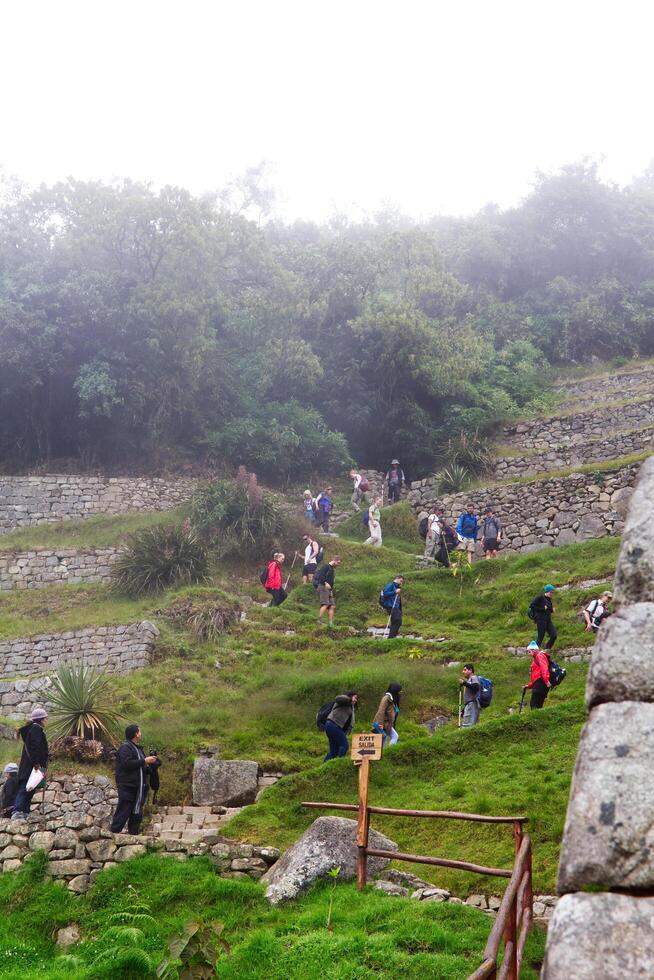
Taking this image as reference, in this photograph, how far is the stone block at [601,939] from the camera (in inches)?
153

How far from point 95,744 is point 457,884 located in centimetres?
709

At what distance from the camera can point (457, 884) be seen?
9766 mm

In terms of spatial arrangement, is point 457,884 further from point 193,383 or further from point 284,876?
point 193,383

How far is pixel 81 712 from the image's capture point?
1544 cm

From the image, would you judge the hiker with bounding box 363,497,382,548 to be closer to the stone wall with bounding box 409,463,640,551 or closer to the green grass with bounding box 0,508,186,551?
the stone wall with bounding box 409,463,640,551

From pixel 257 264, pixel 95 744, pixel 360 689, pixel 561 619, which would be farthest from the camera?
pixel 257 264

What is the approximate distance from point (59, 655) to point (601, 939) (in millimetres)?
18175

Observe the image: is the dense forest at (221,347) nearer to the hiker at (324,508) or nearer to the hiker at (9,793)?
the hiker at (324,508)

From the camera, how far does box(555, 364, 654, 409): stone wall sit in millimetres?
36156

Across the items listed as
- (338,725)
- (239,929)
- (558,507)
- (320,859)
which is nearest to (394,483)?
(558,507)

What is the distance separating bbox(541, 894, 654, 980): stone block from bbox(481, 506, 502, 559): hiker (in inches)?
792

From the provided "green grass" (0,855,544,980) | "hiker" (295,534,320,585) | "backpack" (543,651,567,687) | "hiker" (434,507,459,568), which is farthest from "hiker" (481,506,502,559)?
"green grass" (0,855,544,980)

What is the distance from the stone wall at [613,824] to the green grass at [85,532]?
2215 centimetres

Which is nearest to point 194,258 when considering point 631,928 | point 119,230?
point 119,230
